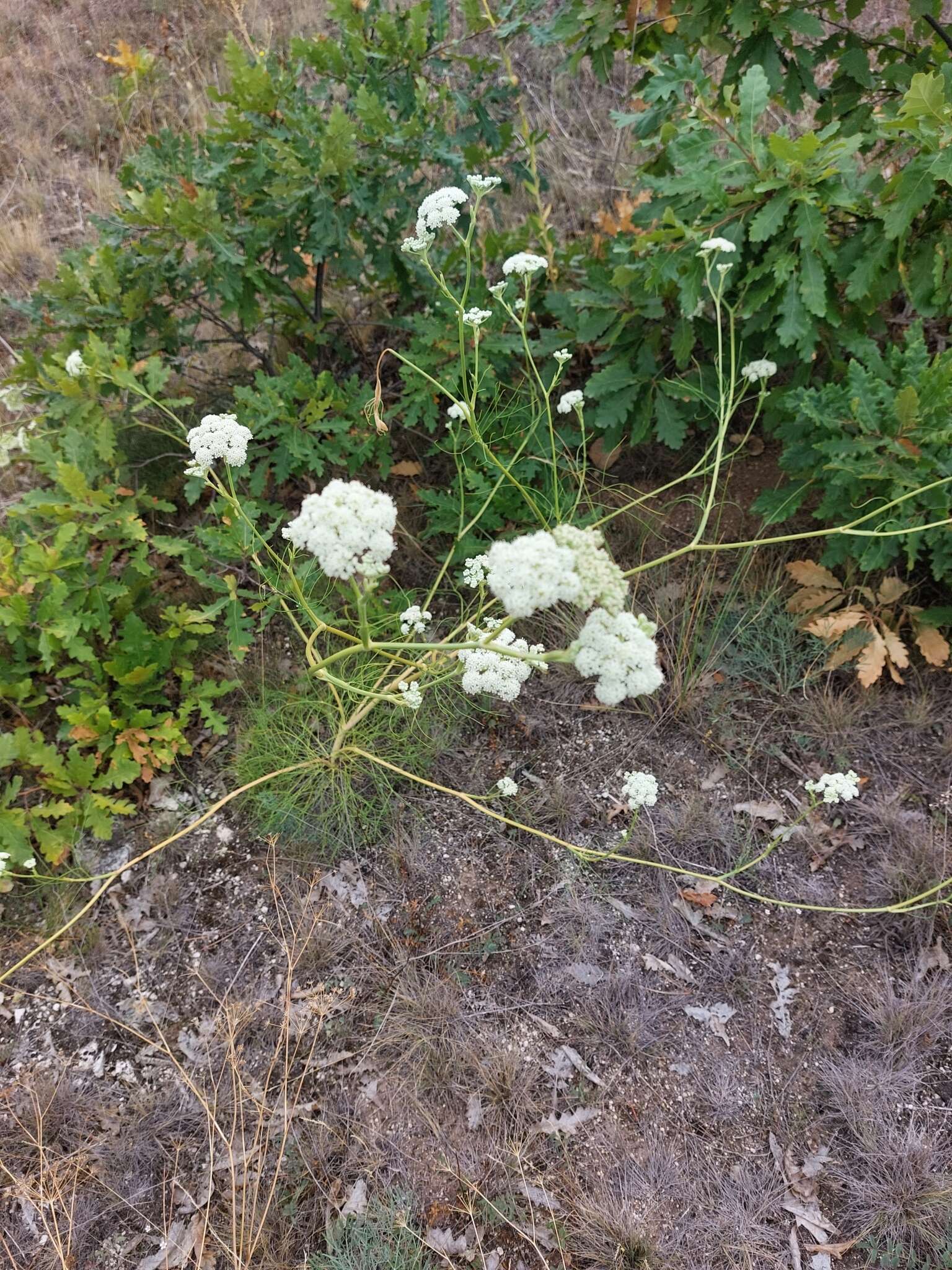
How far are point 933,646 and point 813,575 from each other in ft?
1.59

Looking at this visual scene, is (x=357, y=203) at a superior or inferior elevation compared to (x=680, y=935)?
superior

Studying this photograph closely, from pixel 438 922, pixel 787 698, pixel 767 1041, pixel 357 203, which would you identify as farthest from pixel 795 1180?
pixel 357 203

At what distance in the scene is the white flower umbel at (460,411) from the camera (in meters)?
2.05

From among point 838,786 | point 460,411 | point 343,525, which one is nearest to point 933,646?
point 838,786

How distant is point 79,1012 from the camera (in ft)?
7.86

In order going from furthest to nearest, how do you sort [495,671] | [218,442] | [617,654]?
[495,671], [218,442], [617,654]

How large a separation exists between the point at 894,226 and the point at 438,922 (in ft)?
8.30

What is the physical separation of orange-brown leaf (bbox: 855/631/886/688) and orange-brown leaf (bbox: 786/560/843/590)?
244 millimetres

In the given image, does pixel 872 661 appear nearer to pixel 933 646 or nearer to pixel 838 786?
pixel 933 646

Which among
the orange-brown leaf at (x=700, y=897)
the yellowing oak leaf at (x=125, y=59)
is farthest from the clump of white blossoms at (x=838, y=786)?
the yellowing oak leaf at (x=125, y=59)

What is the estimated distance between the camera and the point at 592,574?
1.28m

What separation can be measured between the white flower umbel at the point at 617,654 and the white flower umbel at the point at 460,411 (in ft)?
2.87

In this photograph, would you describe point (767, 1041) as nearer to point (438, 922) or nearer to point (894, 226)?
point (438, 922)

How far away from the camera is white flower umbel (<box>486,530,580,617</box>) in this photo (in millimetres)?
1244
